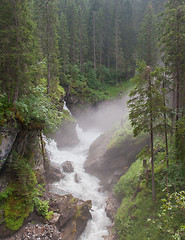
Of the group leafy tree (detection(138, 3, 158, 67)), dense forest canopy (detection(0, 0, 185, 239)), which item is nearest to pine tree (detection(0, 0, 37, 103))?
dense forest canopy (detection(0, 0, 185, 239))

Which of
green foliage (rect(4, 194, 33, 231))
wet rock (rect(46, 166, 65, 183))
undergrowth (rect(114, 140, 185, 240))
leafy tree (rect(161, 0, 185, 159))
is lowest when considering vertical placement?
green foliage (rect(4, 194, 33, 231))

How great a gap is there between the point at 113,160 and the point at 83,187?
15.6ft

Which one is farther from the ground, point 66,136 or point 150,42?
point 150,42

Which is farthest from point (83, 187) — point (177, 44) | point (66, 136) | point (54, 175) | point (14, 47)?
point (177, 44)

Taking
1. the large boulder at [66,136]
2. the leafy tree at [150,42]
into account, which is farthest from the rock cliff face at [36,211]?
the leafy tree at [150,42]

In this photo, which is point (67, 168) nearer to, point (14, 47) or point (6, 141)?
point (6, 141)

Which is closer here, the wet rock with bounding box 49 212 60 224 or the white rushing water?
the wet rock with bounding box 49 212 60 224

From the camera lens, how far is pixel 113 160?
19.3 meters

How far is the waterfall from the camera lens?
12102mm

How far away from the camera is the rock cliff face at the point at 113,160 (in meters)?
17.6

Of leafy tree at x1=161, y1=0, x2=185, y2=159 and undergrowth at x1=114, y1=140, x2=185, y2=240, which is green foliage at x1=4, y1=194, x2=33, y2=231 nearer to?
undergrowth at x1=114, y1=140, x2=185, y2=240

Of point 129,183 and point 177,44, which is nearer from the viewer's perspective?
point 177,44

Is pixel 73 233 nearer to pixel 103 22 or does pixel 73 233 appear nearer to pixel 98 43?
pixel 98 43

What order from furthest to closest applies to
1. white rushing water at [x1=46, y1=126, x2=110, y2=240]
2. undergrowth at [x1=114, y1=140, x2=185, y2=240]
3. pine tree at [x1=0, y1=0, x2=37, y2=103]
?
white rushing water at [x1=46, y1=126, x2=110, y2=240] < pine tree at [x1=0, y1=0, x2=37, y2=103] < undergrowth at [x1=114, y1=140, x2=185, y2=240]
